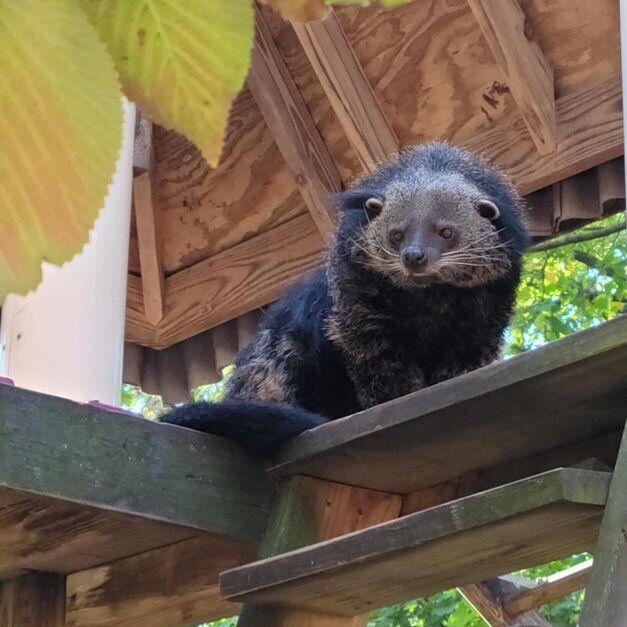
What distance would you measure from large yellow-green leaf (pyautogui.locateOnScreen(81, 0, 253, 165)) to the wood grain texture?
164cm

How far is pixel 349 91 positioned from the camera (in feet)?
13.8

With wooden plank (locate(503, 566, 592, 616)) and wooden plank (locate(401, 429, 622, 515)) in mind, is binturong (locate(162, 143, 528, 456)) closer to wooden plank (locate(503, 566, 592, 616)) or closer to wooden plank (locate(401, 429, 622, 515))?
wooden plank (locate(401, 429, 622, 515))

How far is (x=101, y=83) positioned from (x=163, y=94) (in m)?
0.03

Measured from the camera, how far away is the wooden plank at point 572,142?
3.78 metres

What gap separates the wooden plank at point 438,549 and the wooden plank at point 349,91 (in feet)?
6.82

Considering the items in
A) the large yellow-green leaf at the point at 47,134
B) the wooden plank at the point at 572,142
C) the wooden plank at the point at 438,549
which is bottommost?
the large yellow-green leaf at the point at 47,134

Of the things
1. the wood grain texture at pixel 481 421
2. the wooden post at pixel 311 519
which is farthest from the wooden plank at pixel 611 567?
the wooden post at pixel 311 519

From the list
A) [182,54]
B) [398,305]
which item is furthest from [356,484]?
[182,54]

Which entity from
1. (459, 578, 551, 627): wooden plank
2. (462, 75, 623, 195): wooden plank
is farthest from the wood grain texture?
(459, 578, 551, 627): wooden plank

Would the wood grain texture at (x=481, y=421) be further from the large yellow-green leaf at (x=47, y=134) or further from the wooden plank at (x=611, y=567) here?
the large yellow-green leaf at (x=47, y=134)

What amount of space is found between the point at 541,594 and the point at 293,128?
6.74ft

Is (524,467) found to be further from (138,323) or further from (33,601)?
(138,323)

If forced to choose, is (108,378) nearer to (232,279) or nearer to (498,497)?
(498,497)

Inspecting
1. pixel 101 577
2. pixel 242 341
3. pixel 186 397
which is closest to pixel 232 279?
pixel 242 341
